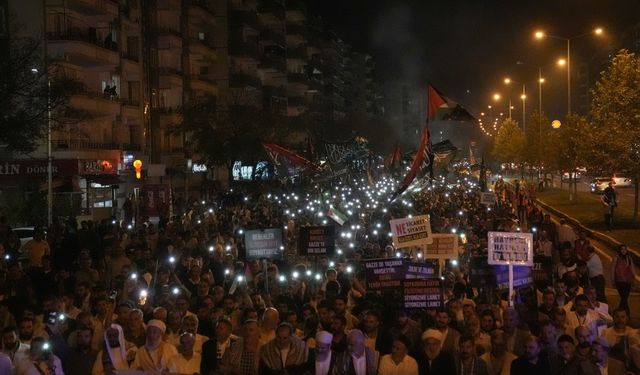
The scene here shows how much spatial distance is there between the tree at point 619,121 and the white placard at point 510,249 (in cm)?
1654

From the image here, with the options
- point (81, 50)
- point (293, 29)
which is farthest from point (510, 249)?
point (293, 29)

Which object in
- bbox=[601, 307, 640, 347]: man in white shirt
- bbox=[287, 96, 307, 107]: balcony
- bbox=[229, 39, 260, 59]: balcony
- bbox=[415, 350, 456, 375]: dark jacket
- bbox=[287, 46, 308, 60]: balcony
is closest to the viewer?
bbox=[415, 350, 456, 375]: dark jacket

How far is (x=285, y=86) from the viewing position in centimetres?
8394

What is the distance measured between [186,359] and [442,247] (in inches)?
296

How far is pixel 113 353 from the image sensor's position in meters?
7.78

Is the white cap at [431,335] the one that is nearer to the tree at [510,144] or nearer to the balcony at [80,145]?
the balcony at [80,145]

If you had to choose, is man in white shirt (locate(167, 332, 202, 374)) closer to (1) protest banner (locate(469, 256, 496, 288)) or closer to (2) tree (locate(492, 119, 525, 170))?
(1) protest banner (locate(469, 256, 496, 288))

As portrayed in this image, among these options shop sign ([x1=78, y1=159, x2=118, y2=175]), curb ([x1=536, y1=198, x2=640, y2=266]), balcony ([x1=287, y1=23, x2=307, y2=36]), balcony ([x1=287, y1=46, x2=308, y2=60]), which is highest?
balcony ([x1=287, y1=23, x2=307, y2=36])

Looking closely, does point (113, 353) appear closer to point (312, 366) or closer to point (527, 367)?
point (312, 366)

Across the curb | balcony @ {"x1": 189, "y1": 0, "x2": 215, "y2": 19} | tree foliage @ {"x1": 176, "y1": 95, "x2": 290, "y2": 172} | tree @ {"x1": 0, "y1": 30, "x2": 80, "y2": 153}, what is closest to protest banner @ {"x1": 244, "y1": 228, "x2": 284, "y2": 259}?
the curb

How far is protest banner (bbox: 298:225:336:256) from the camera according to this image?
48.0 ft

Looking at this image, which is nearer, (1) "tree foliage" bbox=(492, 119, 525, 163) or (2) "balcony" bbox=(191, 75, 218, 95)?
(2) "balcony" bbox=(191, 75, 218, 95)

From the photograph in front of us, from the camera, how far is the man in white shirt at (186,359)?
305 inches

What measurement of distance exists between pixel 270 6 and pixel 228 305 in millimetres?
71057
